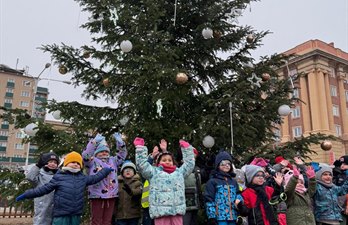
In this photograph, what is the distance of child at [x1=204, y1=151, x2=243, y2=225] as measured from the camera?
423 cm

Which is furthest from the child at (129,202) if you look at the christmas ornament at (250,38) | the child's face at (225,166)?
the christmas ornament at (250,38)

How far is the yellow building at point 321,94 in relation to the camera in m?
38.5

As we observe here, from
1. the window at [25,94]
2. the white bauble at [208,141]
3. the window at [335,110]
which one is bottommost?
the white bauble at [208,141]

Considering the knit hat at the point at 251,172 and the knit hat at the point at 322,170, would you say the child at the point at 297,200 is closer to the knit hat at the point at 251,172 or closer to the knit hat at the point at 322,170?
the knit hat at the point at 251,172

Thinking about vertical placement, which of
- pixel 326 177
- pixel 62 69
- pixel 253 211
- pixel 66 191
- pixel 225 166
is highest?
pixel 62 69

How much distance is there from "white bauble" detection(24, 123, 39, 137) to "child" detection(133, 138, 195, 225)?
10.3ft

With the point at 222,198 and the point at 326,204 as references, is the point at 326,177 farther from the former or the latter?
the point at 222,198

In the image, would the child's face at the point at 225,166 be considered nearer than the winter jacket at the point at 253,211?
No

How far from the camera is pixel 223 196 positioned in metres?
4.33

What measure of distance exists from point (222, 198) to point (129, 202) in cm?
144

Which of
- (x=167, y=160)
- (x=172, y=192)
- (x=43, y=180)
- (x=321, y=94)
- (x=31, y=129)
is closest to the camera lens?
(x=172, y=192)

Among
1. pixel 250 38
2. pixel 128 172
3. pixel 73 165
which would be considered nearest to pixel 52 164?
pixel 73 165

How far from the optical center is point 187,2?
27.0 ft

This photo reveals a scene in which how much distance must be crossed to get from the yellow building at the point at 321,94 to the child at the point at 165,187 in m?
36.3
